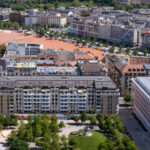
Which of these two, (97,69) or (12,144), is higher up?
(97,69)

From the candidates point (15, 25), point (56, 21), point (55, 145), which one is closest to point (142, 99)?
point (55, 145)

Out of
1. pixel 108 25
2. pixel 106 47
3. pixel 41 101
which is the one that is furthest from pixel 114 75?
pixel 108 25

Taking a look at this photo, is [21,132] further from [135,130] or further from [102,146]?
[135,130]

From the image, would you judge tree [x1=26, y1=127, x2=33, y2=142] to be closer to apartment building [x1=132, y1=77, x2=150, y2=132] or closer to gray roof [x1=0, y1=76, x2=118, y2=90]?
gray roof [x1=0, y1=76, x2=118, y2=90]

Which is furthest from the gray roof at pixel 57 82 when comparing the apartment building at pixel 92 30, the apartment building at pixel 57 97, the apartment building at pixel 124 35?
the apartment building at pixel 92 30

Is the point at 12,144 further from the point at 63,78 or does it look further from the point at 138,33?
the point at 138,33

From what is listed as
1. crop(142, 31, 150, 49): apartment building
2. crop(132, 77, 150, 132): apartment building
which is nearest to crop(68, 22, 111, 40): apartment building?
crop(142, 31, 150, 49): apartment building
